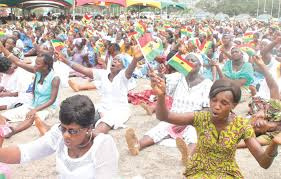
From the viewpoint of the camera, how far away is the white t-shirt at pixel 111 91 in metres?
5.45

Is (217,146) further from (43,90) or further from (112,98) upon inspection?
(43,90)

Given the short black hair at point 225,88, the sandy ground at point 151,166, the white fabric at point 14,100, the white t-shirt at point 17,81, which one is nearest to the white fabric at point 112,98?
the sandy ground at point 151,166

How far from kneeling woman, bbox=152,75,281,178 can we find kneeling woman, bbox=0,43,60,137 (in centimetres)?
327

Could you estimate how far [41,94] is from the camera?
5.91 meters

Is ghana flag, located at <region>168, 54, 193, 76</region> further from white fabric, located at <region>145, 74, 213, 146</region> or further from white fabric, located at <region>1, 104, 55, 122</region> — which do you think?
white fabric, located at <region>1, 104, 55, 122</region>

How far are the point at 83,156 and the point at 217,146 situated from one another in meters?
0.90

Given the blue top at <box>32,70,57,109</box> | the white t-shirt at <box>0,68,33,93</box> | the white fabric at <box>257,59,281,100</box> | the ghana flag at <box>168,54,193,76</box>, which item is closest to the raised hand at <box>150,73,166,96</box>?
the ghana flag at <box>168,54,193,76</box>

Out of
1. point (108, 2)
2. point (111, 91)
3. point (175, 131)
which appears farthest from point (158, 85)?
point (108, 2)

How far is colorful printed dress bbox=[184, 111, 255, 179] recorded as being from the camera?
8.87 feet

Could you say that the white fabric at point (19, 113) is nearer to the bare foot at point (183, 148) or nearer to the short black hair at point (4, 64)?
the short black hair at point (4, 64)

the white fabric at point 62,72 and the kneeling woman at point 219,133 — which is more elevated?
the kneeling woman at point 219,133

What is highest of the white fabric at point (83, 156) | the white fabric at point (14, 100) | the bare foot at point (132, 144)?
the white fabric at point (83, 156)

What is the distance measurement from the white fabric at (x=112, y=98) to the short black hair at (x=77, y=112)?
9.85ft

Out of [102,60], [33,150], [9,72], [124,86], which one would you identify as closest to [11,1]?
[102,60]
